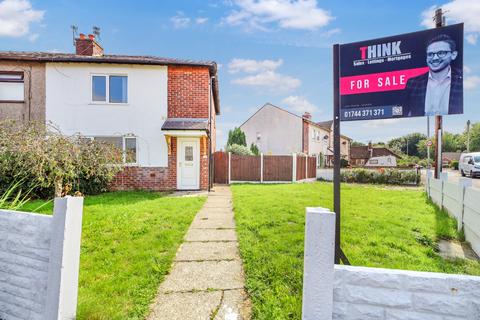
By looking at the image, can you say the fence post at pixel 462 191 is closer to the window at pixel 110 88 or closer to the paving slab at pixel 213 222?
the paving slab at pixel 213 222

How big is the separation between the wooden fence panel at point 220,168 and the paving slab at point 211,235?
10.2m

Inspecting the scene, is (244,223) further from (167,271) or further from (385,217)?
(385,217)

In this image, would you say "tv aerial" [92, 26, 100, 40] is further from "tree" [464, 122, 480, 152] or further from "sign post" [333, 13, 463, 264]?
"tree" [464, 122, 480, 152]

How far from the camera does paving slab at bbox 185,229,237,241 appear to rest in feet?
15.8

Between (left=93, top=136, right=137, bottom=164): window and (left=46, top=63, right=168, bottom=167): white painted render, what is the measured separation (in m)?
0.17

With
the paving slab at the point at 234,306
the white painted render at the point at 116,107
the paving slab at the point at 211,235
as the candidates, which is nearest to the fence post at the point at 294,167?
the white painted render at the point at 116,107

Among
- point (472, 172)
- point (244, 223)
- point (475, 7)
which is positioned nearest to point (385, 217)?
point (244, 223)

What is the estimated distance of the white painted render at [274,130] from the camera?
2720 cm

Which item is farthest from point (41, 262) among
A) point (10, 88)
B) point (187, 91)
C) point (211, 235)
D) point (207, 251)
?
point (10, 88)

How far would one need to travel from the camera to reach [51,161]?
715 cm

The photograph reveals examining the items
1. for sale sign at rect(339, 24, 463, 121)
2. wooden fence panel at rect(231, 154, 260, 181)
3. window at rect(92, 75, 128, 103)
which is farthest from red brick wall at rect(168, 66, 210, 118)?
for sale sign at rect(339, 24, 463, 121)

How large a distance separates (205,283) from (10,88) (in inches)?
503

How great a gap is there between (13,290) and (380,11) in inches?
300

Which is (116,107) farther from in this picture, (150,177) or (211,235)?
(211,235)
